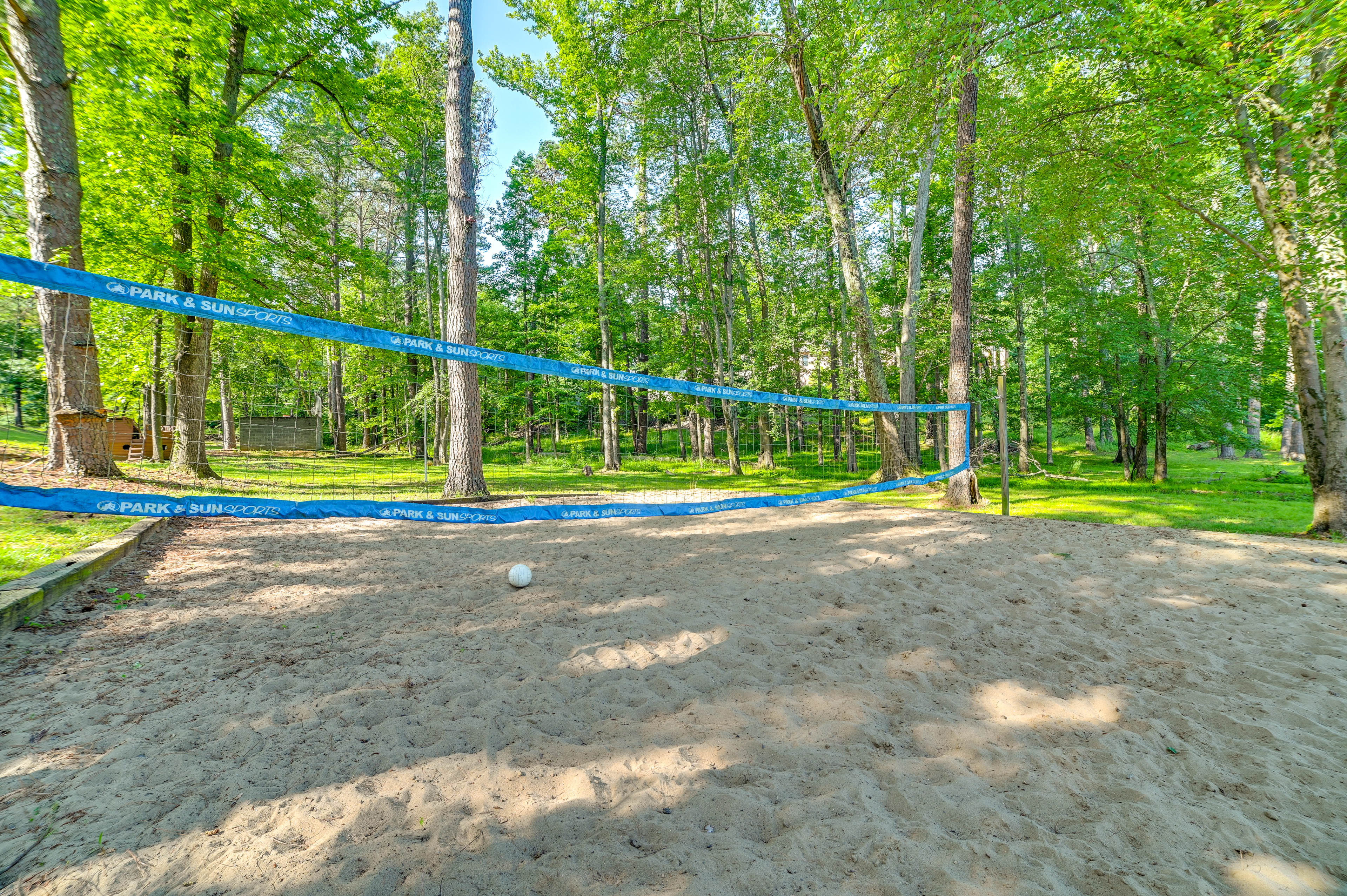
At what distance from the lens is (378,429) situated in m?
28.2

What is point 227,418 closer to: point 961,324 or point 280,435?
point 280,435

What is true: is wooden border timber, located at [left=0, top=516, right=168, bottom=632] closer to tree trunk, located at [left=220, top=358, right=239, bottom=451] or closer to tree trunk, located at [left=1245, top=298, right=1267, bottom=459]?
tree trunk, located at [left=220, top=358, right=239, bottom=451]

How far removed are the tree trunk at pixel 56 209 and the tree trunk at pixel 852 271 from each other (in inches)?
376

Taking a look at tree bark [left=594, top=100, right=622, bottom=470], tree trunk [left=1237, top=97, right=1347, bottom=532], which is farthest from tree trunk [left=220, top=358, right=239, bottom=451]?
tree trunk [left=1237, top=97, right=1347, bottom=532]

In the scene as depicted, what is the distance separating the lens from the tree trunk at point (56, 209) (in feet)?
17.0

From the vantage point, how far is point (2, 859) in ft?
4.56

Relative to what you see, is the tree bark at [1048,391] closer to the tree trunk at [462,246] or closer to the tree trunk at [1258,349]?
the tree trunk at [1258,349]

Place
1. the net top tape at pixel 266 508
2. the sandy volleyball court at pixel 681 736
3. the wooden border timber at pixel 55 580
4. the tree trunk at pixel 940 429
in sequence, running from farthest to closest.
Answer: the tree trunk at pixel 940 429, the wooden border timber at pixel 55 580, the net top tape at pixel 266 508, the sandy volleyball court at pixel 681 736

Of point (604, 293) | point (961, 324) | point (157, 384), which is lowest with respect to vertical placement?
point (157, 384)

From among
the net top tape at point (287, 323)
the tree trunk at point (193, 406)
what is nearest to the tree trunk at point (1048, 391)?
the net top tape at point (287, 323)

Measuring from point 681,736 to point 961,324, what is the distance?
26.5 feet

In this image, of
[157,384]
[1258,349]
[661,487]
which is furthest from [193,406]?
[1258,349]

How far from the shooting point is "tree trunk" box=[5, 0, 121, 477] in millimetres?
5195

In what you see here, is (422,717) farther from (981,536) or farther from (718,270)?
(718,270)
